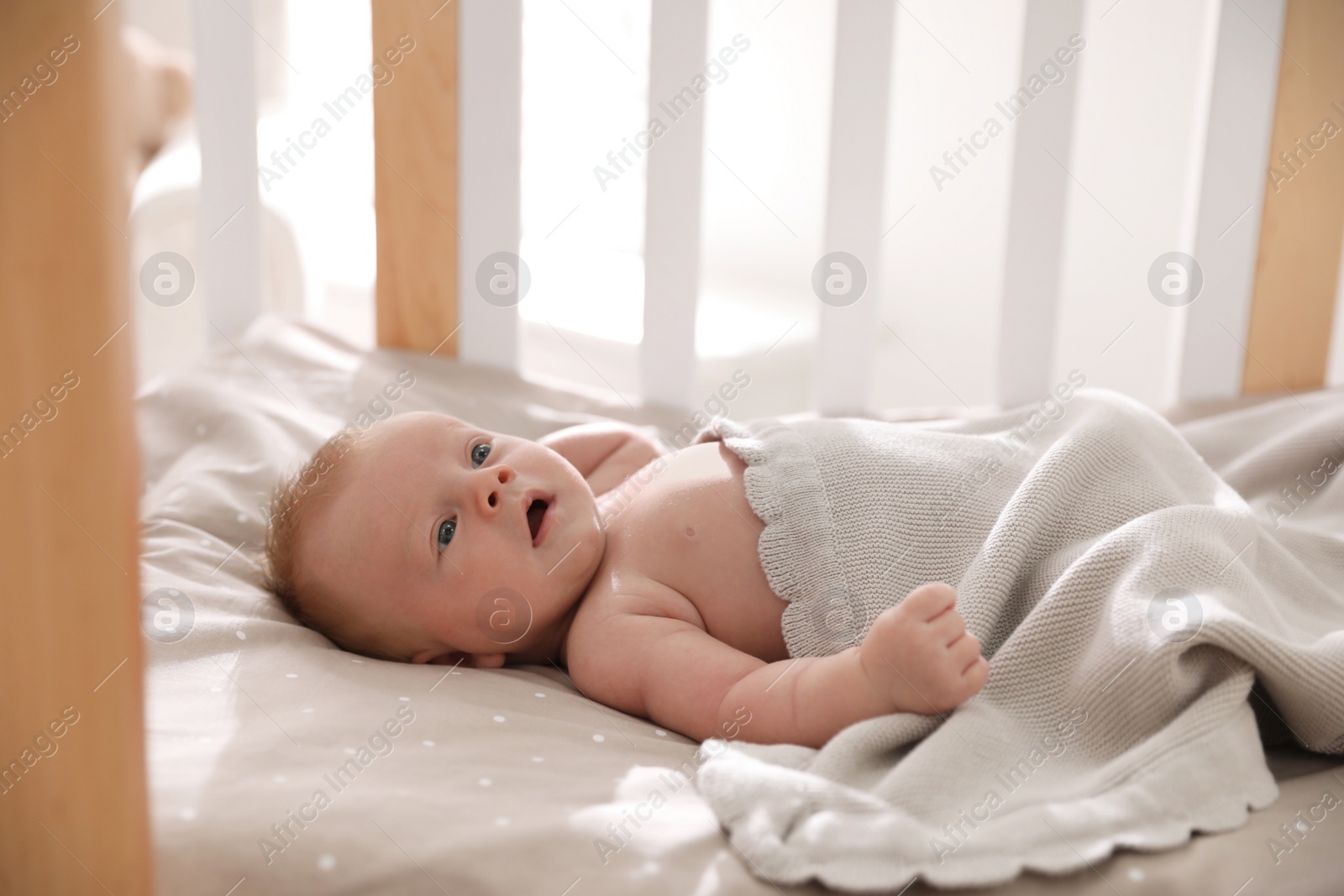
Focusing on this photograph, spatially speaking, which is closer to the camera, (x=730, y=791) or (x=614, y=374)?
(x=730, y=791)

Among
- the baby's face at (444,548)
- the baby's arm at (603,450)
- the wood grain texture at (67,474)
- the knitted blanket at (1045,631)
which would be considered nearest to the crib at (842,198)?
the baby's arm at (603,450)

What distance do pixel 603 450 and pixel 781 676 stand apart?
17.1 inches

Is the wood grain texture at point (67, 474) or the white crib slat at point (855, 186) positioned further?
the white crib slat at point (855, 186)

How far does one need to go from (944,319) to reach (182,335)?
5.14ft

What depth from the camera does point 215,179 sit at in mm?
1407

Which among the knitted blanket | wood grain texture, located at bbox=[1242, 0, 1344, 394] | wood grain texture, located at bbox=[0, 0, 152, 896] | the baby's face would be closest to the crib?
wood grain texture, located at bbox=[1242, 0, 1344, 394]

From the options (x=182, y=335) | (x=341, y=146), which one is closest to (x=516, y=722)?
(x=182, y=335)

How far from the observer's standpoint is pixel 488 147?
53.3 inches

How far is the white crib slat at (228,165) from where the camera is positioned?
1357 mm

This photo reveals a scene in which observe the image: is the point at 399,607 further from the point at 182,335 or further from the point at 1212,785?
the point at 182,335

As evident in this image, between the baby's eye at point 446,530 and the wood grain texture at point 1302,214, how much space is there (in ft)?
3.24

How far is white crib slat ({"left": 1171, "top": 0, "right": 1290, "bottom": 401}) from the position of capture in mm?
1272

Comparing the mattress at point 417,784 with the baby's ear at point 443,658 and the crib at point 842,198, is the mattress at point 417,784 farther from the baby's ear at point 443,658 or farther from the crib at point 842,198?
the crib at point 842,198

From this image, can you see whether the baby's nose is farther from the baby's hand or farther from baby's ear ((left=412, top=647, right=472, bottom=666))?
the baby's hand
